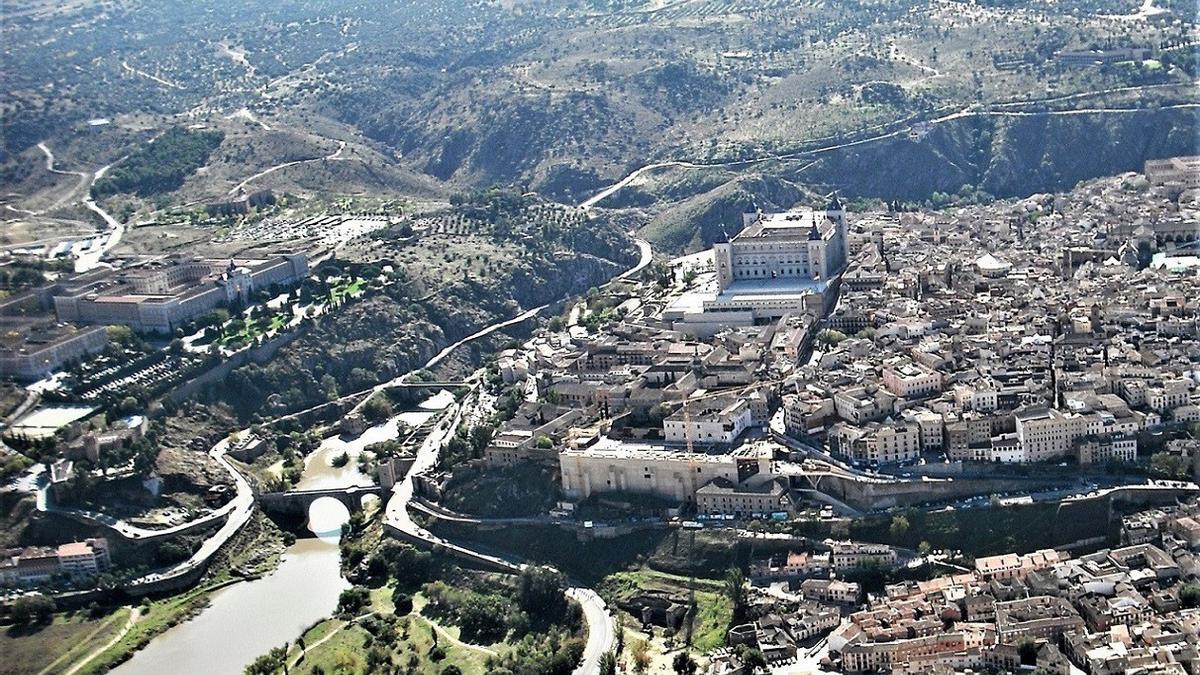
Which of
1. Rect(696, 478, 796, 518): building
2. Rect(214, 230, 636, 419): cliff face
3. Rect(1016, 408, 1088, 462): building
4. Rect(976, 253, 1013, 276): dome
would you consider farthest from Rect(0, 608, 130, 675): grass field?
Rect(976, 253, 1013, 276): dome

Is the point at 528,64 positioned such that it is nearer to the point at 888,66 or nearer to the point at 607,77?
the point at 607,77

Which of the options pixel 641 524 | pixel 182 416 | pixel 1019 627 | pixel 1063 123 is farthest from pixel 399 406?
pixel 1063 123

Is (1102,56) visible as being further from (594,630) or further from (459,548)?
(594,630)

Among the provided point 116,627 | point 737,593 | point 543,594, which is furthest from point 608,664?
point 116,627

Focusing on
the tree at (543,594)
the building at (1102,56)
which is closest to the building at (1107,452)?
the tree at (543,594)

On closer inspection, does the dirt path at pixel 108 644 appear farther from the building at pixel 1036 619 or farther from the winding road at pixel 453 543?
the building at pixel 1036 619

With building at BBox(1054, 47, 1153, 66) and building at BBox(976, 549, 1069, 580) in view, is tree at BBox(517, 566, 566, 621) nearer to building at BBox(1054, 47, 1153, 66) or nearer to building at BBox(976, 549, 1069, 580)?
building at BBox(976, 549, 1069, 580)
